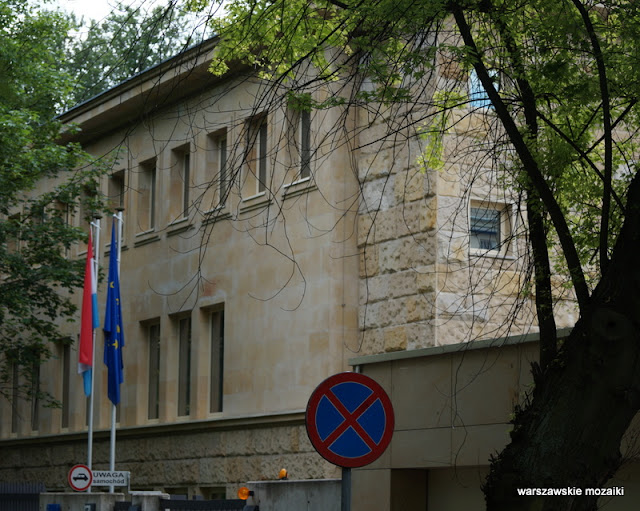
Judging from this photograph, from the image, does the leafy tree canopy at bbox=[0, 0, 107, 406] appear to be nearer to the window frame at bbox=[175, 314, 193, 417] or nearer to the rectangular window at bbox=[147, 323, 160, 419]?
the rectangular window at bbox=[147, 323, 160, 419]

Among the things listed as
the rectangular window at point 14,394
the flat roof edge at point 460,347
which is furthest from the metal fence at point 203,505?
the rectangular window at point 14,394

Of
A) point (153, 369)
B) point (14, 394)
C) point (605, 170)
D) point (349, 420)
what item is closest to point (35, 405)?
point (14, 394)

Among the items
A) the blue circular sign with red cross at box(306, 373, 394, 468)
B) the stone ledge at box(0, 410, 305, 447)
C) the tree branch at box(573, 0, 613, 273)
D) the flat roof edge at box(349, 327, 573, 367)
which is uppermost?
the tree branch at box(573, 0, 613, 273)

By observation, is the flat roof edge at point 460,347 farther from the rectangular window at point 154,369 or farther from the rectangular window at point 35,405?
the rectangular window at point 35,405

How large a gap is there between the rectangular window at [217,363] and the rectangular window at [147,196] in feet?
14.2

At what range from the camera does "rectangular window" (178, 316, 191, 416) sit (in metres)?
29.4

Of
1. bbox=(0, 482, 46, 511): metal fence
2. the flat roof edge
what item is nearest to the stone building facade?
the flat roof edge

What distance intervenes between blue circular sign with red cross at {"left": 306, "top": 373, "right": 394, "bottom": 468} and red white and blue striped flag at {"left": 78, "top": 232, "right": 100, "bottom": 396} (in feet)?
67.1

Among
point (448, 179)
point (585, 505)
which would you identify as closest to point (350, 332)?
point (448, 179)

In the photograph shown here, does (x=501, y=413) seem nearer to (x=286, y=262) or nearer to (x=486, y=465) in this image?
(x=486, y=465)

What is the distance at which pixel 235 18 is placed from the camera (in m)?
11.9

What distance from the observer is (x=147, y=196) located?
106 feet

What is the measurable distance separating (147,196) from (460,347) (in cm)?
1915

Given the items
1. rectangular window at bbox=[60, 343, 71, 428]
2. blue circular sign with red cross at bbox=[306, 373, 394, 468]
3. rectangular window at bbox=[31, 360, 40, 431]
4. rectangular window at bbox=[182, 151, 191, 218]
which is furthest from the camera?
rectangular window at bbox=[31, 360, 40, 431]
